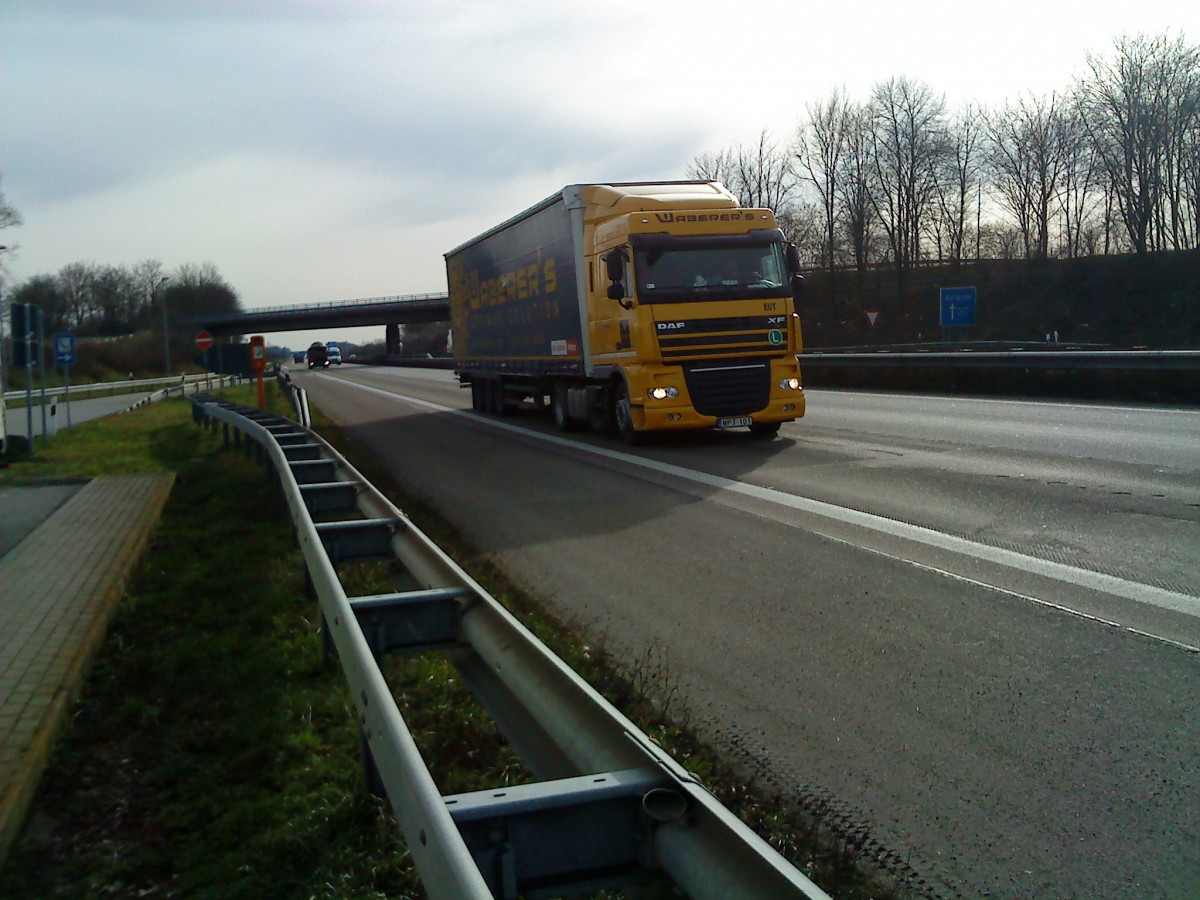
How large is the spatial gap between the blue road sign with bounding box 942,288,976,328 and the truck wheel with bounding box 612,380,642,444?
19075mm

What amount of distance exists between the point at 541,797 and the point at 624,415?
551 inches

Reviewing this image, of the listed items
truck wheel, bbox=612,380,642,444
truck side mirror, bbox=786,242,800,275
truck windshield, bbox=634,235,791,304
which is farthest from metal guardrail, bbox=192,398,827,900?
truck side mirror, bbox=786,242,800,275

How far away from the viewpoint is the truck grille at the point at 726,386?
51.3 ft

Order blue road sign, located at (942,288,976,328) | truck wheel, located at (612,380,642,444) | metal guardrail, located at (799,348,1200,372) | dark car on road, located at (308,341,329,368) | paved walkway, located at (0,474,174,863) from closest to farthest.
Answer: paved walkway, located at (0,474,174,863) < truck wheel, located at (612,380,642,444) < metal guardrail, located at (799,348,1200,372) < blue road sign, located at (942,288,976,328) < dark car on road, located at (308,341,329,368)

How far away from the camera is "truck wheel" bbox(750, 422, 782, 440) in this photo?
651 inches

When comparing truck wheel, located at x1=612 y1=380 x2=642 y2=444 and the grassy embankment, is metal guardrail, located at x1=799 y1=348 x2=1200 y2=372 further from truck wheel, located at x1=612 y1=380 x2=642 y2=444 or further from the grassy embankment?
the grassy embankment

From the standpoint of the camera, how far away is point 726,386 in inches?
618

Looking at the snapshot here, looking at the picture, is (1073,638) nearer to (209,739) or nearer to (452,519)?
(209,739)

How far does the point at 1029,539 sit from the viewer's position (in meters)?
8.20

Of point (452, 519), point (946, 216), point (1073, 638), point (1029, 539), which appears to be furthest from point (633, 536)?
point (946, 216)

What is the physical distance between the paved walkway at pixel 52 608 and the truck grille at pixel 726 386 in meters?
7.11

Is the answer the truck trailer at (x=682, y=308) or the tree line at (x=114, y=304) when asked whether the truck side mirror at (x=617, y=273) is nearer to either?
the truck trailer at (x=682, y=308)

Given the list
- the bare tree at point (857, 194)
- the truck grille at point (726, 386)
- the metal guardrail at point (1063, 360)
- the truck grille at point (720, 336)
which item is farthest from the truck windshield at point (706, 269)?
the bare tree at point (857, 194)

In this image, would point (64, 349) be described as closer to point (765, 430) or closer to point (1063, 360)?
point (765, 430)
